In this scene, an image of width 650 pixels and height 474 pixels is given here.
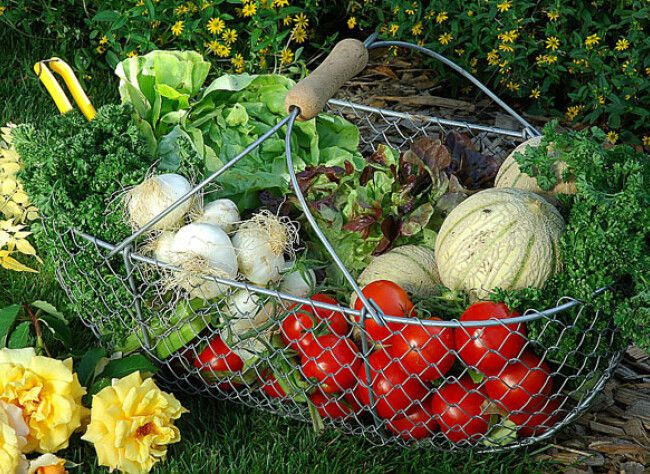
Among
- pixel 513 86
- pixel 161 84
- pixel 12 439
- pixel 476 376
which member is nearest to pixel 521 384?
pixel 476 376

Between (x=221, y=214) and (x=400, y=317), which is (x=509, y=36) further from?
(x=400, y=317)

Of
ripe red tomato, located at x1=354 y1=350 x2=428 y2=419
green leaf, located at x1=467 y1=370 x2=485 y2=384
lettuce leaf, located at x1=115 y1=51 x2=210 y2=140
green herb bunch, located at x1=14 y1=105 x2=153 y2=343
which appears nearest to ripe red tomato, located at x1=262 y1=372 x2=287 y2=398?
ripe red tomato, located at x1=354 y1=350 x2=428 y2=419

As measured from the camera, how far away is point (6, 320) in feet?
9.23

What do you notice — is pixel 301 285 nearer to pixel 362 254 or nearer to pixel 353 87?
pixel 362 254

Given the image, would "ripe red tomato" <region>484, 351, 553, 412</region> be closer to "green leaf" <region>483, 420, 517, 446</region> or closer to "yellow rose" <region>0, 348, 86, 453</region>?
"green leaf" <region>483, 420, 517, 446</region>

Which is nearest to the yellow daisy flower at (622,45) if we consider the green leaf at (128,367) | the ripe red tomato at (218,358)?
the ripe red tomato at (218,358)

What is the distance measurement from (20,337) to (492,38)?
2.62m

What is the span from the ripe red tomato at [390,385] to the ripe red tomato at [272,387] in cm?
27

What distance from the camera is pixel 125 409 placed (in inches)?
97.6

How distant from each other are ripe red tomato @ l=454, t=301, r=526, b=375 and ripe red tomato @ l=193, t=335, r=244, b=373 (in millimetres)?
724

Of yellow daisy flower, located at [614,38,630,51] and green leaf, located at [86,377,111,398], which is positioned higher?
green leaf, located at [86,377,111,398]

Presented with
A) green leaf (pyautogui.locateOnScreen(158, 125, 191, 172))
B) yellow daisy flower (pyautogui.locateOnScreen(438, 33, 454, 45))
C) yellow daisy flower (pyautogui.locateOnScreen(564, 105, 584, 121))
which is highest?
green leaf (pyautogui.locateOnScreen(158, 125, 191, 172))

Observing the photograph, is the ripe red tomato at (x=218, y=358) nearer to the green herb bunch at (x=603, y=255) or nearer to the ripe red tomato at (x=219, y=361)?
the ripe red tomato at (x=219, y=361)

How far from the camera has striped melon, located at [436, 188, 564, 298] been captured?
2.49 m
